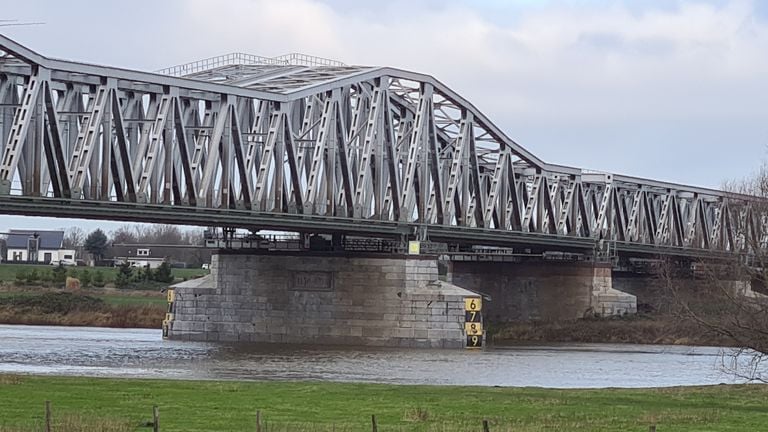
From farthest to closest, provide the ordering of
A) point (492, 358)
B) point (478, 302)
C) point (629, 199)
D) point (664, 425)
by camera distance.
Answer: point (629, 199), point (478, 302), point (492, 358), point (664, 425)

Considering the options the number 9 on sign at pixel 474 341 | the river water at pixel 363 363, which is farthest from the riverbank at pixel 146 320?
the number 9 on sign at pixel 474 341

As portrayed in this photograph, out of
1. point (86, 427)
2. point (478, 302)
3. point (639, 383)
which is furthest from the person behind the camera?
point (478, 302)

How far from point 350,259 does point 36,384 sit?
170 ft

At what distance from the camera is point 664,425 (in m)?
42.9

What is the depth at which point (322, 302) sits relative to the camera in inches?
4154

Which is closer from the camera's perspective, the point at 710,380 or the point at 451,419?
the point at 451,419

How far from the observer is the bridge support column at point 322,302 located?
102 meters

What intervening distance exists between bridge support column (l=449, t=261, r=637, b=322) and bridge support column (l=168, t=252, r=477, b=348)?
1190 inches

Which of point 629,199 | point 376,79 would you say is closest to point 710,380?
point 376,79

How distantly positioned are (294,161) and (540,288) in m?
39.3

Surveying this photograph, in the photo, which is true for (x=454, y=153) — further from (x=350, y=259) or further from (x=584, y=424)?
(x=584, y=424)

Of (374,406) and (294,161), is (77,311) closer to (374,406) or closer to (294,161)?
(294,161)

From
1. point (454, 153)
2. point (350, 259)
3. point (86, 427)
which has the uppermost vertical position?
point (454, 153)

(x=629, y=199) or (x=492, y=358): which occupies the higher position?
(x=629, y=199)
